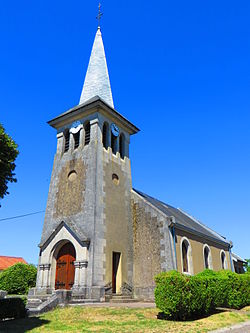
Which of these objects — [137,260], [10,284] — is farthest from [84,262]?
[10,284]

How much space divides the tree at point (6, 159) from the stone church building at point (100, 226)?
664 cm

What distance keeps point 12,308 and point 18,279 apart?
1115 cm

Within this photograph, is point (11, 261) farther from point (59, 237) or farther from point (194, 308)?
point (194, 308)

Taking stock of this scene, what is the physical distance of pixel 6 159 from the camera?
30.0 feet

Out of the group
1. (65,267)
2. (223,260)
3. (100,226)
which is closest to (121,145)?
(100,226)

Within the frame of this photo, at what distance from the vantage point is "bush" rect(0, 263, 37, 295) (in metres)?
20.2

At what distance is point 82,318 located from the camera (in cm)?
993

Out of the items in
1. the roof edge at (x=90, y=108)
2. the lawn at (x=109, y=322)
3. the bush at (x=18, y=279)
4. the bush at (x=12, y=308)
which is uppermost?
the roof edge at (x=90, y=108)

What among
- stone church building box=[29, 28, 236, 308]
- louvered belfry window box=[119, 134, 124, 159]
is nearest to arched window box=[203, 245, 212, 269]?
stone church building box=[29, 28, 236, 308]

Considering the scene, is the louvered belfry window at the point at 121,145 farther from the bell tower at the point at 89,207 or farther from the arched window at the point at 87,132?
the arched window at the point at 87,132

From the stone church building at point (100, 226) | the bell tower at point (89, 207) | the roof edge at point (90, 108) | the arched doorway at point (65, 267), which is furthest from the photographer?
the roof edge at point (90, 108)

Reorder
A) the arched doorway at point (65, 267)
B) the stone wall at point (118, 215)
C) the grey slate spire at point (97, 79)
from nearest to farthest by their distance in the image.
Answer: the arched doorway at point (65, 267), the stone wall at point (118, 215), the grey slate spire at point (97, 79)


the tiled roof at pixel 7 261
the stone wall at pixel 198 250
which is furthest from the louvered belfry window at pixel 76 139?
the tiled roof at pixel 7 261

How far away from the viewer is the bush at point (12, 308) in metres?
9.98
